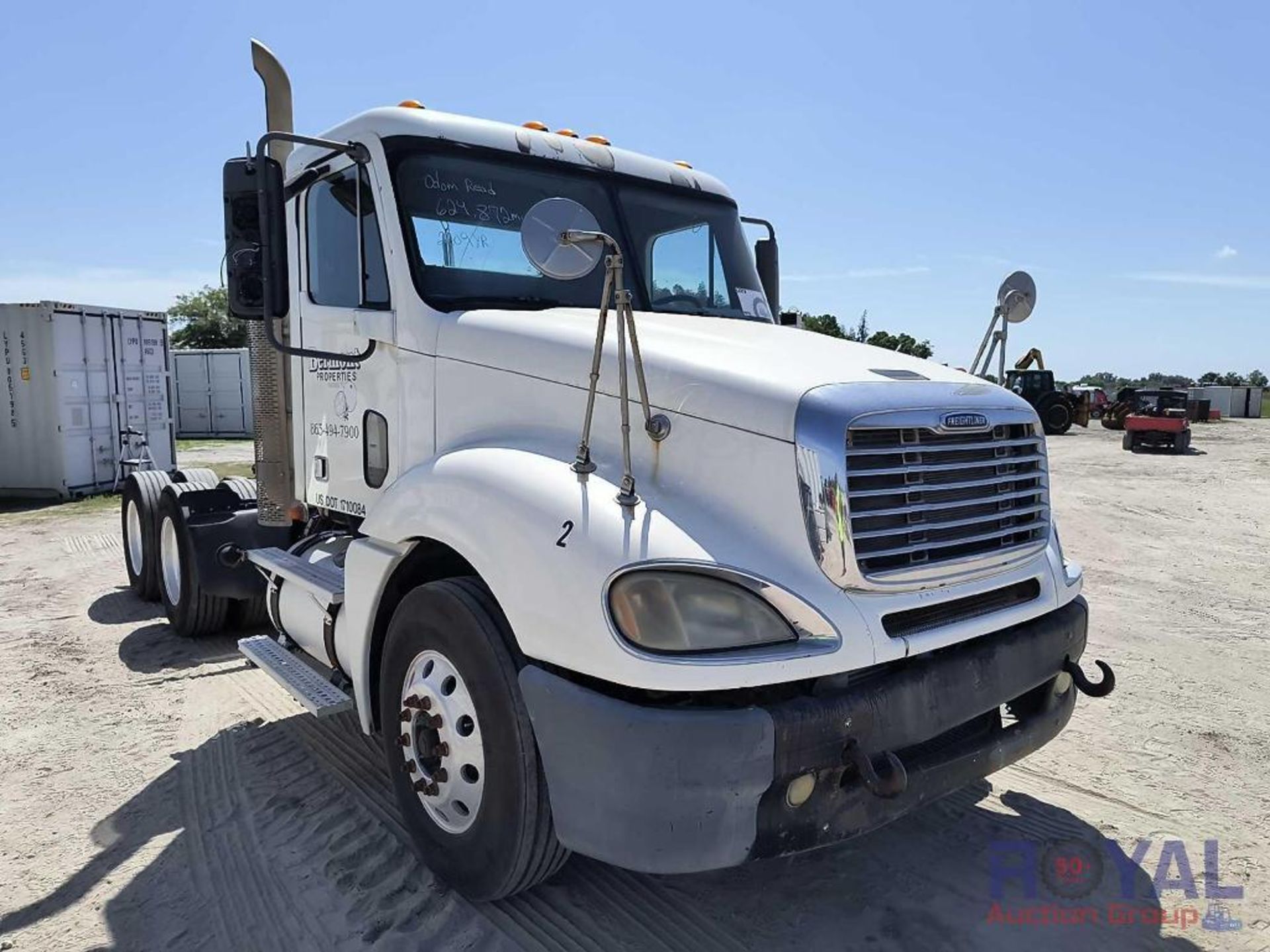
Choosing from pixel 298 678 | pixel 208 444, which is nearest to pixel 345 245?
pixel 298 678

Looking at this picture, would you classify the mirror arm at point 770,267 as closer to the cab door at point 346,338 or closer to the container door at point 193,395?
the cab door at point 346,338

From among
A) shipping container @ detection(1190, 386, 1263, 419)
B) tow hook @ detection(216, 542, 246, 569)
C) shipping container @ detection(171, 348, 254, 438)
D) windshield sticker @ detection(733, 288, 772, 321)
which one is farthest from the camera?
shipping container @ detection(1190, 386, 1263, 419)

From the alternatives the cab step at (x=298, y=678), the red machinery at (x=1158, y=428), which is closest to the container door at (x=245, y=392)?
the cab step at (x=298, y=678)

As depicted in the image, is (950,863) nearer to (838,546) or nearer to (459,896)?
(838,546)

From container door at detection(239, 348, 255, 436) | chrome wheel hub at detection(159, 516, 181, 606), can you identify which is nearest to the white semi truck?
chrome wheel hub at detection(159, 516, 181, 606)

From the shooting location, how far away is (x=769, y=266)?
4918mm

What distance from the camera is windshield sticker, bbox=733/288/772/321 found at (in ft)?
14.3

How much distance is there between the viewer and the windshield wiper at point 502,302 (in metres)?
3.49

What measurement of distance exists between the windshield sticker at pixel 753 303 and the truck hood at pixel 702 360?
0.64 meters

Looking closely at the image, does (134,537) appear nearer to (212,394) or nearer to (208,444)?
(208,444)

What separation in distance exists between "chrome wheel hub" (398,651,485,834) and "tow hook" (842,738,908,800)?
113 centimetres

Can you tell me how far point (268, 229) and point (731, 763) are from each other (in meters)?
2.79

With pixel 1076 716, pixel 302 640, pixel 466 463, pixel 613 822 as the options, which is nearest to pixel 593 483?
pixel 466 463

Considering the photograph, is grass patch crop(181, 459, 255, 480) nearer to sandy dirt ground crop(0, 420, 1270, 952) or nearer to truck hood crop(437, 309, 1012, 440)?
sandy dirt ground crop(0, 420, 1270, 952)
